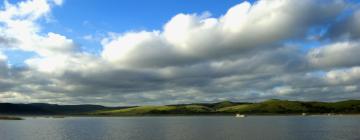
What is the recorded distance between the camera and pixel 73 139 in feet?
312

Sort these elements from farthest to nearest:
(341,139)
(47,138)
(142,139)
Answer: (47,138), (142,139), (341,139)

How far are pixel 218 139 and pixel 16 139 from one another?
46.7 metres

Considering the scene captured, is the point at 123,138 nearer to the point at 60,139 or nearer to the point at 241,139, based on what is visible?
the point at 60,139

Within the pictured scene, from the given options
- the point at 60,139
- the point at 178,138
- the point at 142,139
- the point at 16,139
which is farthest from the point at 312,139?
the point at 16,139

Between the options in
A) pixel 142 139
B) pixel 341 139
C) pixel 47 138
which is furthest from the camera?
pixel 47 138

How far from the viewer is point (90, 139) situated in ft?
314

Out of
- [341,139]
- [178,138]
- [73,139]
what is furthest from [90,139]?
[341,139]

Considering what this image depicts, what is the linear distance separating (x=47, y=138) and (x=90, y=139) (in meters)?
12.4

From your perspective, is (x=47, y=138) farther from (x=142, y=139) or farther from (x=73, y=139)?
(x=142, y=139)

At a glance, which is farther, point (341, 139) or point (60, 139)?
point (60, 139)

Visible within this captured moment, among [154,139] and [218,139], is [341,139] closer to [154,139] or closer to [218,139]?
[218,139]

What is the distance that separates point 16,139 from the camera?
9838cm

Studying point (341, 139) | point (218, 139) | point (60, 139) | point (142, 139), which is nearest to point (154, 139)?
point (142, 139)

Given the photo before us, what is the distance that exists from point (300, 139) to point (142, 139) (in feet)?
110
